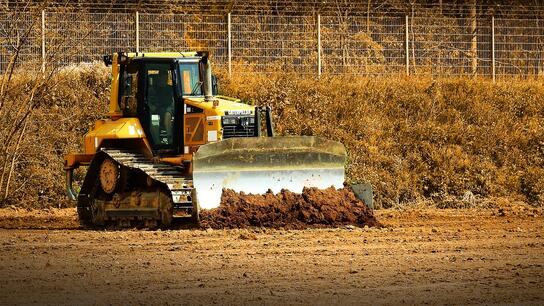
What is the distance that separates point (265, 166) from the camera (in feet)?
59.1

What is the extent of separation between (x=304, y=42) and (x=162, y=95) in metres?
11.2

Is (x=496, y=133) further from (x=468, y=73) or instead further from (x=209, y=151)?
(x=209, y=151)

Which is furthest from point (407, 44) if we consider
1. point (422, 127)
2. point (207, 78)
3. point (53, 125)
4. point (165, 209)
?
point (165, 209)

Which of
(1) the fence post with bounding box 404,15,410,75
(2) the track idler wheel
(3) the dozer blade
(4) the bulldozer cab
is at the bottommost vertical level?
(2) the track idler wheel

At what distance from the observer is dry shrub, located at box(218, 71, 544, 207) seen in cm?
2520

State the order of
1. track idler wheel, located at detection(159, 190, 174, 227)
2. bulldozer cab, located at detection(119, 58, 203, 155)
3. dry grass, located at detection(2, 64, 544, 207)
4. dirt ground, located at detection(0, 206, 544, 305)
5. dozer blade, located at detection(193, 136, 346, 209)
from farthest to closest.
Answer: dry grass, located at detection(2, 64, 544, 207)
bulldozer cab, located at detection(119, 58, 203, 155)
track idler wheel, located at detection(159, 190, 174, 227)
dozer blade, located at detection(193, 136, 346, 209)
dirt ground, located at detection(0, 206, 544, 305)

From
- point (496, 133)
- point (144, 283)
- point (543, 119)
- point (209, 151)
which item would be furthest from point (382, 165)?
point (144, 283)

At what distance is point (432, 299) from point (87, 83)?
1758 centimetres

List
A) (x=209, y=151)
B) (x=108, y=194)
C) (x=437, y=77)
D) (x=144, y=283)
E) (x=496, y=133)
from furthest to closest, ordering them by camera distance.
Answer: (x=437, y=77) → (x=496, y=133) → (x=108, y=194) → (x=209, y=151) → (x=144, y=283)

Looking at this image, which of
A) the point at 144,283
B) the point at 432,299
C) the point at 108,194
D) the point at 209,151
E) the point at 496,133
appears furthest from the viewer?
the point at 496,133

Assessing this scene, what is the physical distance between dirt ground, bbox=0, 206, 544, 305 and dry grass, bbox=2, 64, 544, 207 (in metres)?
5.80

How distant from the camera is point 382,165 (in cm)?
2569

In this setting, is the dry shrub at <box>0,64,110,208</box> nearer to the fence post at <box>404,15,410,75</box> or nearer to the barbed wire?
the barbed wire

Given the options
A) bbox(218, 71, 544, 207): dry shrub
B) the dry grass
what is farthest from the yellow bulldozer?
bbox(218, 71, 544, 207): dry shrub
